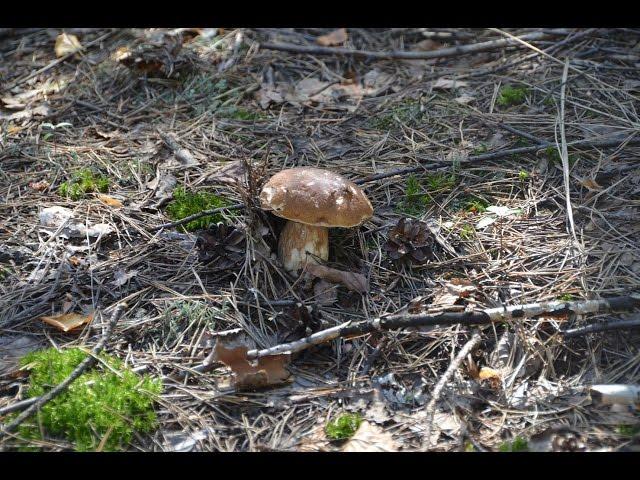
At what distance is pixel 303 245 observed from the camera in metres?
3.44

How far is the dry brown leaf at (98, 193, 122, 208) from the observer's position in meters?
3.90

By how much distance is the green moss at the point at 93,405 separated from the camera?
2.59m

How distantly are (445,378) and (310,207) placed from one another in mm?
1062

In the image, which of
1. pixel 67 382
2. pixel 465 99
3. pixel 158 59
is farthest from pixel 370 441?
pixel 158 59

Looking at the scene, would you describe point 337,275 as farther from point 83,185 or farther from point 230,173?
point 83,185

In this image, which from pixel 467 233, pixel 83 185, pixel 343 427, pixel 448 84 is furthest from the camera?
pixel 448 84

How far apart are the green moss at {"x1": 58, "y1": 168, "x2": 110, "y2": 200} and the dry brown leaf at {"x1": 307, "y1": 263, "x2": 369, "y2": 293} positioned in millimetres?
1567

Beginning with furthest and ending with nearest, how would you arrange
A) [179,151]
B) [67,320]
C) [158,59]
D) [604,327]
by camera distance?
[158,59] → [179,151] → [67,320] → [604,327]

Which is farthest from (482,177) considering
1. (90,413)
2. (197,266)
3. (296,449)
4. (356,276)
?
(90,413)

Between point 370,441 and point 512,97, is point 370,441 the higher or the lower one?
the lower one

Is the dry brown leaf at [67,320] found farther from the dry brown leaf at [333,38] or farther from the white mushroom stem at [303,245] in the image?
Result: the dry brown leaf at [333,38]

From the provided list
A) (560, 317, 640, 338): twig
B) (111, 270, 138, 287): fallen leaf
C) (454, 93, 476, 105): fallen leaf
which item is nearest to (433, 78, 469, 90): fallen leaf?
(454, 93, 476, 105): fallen leaf

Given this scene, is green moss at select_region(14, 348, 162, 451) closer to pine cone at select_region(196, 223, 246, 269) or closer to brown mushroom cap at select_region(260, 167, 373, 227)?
pine cone at select_region(196, 223, 246, 269)

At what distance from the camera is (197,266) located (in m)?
3.48
